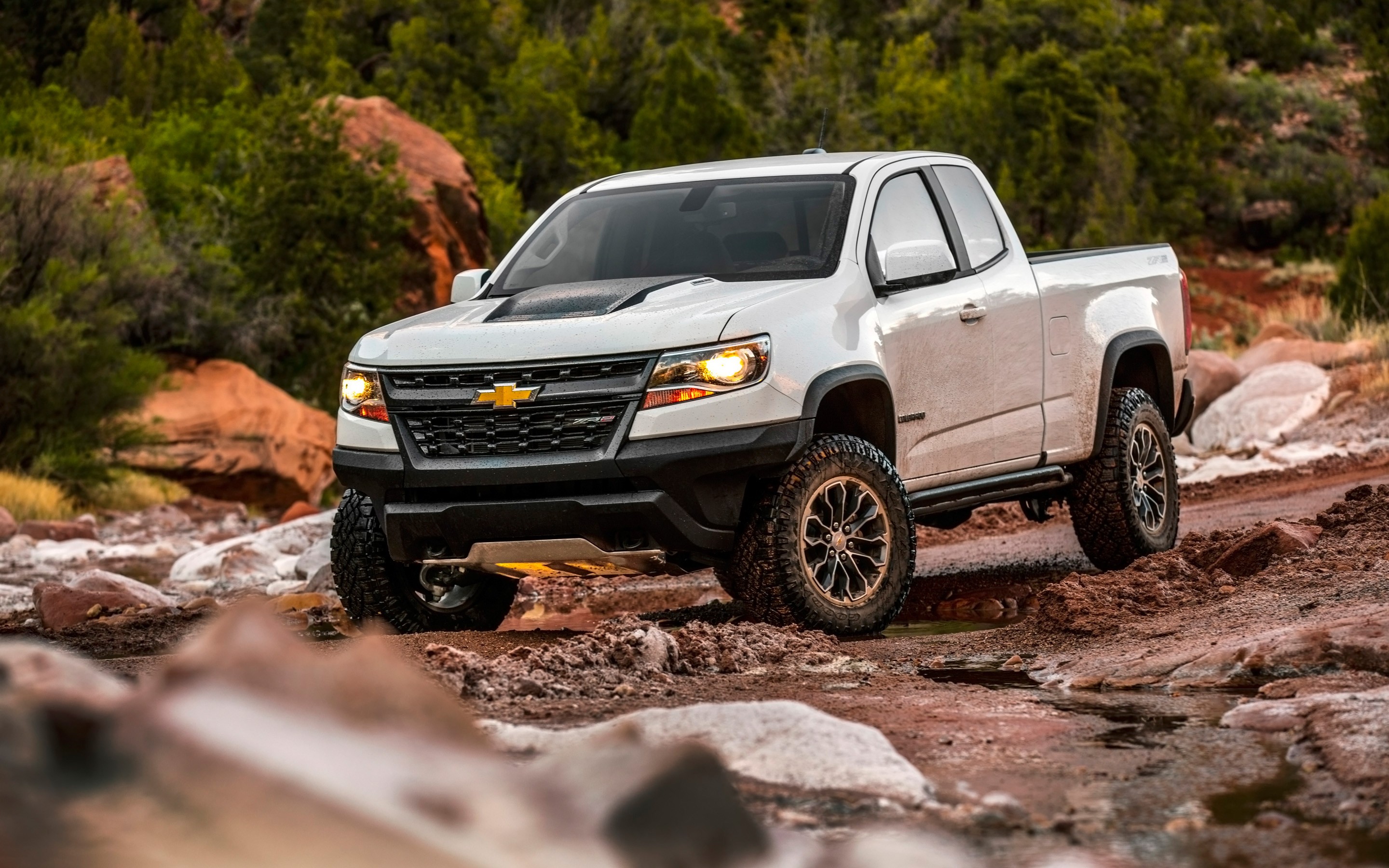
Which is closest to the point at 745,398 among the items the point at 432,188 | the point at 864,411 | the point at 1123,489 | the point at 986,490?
the point at 864,411

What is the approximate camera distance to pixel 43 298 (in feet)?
63.4

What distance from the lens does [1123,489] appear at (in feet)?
30.6

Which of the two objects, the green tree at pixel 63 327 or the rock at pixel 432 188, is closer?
the green tree at pixel 63 327

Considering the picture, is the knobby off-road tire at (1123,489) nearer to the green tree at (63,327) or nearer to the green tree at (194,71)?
the green tree at (63,327)

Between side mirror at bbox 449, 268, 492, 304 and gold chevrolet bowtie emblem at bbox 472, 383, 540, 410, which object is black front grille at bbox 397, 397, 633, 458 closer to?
gold chevrolet bowtie emblem at bbox 472, 383, 540, 410

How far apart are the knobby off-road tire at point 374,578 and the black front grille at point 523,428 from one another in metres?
0.61

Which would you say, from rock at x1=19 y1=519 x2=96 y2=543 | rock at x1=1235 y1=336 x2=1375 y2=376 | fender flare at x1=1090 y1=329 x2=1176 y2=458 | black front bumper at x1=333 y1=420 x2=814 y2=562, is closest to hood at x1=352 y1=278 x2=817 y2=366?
black front bumper at x1=333 y1=420 x2=814 y2=562

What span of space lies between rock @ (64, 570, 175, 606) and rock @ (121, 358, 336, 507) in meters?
10.7

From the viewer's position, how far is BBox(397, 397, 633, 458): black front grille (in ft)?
22.6

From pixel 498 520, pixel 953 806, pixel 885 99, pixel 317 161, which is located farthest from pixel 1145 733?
pixel 885 99

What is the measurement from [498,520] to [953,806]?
10.2 feet

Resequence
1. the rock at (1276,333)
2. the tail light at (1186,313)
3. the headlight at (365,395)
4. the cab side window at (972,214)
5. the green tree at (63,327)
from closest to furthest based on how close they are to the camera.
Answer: the headlight at (365,395) → the cab side window at (972,214) → the tail light at (1186,313) → the green tree at (63,327) → the rock at (1276,333)

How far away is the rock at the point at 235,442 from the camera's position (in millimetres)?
21391

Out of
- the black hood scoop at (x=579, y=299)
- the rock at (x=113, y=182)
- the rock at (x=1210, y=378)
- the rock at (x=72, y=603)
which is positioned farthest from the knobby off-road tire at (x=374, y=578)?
the rock at (x=113, y=182)
